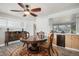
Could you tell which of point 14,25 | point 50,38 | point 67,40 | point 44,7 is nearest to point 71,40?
point 67,40

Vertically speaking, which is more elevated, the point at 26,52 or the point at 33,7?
the point at 33,7

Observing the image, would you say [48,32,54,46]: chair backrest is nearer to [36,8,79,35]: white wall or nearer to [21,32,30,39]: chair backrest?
[36,8,79,35]: white wall

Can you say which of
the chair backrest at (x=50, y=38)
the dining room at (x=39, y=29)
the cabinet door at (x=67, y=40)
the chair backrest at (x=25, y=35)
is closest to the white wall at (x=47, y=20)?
the dining room at (x=39, y=29)

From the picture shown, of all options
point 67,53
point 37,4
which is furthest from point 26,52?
point 37,4

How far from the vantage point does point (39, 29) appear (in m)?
2.45

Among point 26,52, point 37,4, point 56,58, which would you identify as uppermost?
point 37,4

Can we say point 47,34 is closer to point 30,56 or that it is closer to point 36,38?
point 36,38

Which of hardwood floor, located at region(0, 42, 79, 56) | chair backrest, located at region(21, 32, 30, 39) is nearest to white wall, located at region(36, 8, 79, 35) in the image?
chair backrest, located at region(21, 32, 30, 39)

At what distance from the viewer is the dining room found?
2404mm

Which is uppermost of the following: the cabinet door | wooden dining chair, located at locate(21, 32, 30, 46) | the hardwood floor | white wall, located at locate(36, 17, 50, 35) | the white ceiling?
the white ceiling

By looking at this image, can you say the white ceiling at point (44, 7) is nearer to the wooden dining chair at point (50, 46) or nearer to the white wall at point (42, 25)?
the white wall at point (42, 25)

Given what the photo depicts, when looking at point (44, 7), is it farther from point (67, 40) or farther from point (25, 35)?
point (67, 40)

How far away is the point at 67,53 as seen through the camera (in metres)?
2.48

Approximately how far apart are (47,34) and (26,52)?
0.63m
